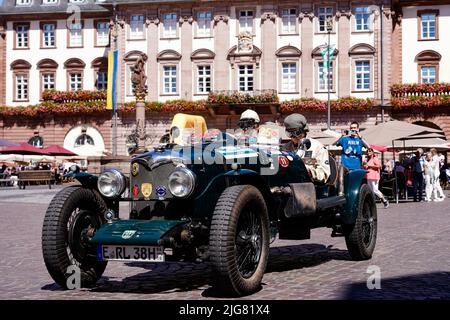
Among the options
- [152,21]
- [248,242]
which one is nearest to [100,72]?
[152,21]

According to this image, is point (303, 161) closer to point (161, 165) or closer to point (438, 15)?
point (161, 165)

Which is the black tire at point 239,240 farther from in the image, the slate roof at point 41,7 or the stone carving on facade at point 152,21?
the slate roof at point 41,7

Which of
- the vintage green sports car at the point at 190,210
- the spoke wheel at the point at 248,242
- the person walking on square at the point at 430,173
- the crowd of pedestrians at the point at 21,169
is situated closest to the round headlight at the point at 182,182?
the vintage green sports car at the point at 190,210

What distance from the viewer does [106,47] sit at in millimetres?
49906

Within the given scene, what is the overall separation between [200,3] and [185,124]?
40.5 m

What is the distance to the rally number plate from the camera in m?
5.93

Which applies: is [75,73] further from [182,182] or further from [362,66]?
[182,182]

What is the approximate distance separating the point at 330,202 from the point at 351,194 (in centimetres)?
72

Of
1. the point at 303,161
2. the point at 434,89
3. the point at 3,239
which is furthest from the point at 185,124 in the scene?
Result: the point at 434,89

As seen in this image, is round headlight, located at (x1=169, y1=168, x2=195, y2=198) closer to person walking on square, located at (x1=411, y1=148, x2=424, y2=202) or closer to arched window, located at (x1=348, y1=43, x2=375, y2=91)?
person walking on square, located at (x1=411, y1=148, x2=424, y2=202)

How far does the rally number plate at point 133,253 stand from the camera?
593 centimetres

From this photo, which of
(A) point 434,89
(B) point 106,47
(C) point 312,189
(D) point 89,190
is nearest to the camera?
(D) point 89,190

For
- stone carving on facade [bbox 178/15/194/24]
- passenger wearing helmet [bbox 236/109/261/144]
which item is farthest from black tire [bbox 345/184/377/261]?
stone carving on facade [bbox 178/15/194/24]

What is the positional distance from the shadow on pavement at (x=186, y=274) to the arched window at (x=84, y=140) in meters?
40.0
